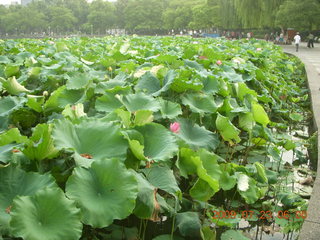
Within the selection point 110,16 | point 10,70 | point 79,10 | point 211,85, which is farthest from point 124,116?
point 79,10

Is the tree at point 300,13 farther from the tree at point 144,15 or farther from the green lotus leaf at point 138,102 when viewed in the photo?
the tree at point 144,15

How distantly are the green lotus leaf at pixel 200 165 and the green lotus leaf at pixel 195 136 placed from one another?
0.62 ft

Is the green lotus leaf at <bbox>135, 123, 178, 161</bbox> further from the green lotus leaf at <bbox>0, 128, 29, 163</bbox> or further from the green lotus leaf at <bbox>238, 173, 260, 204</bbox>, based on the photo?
the green lotus leaf at <bbox>238, 173, 260, 204</bbox>

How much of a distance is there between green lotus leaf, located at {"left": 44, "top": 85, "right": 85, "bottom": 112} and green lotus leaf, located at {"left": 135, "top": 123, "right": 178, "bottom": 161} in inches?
29.8

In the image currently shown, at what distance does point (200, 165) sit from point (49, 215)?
0.63 metres

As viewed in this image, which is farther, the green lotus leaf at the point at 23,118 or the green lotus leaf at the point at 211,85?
the green lotus leaf at the point at 211,85

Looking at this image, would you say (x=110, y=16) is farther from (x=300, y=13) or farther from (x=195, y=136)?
(x=195, y=136)

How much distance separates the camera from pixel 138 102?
1.84m

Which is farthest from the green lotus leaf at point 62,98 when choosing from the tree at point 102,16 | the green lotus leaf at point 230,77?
the tree at point 102,16

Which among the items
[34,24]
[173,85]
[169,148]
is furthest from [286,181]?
[34,24]

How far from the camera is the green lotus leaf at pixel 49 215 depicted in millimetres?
965

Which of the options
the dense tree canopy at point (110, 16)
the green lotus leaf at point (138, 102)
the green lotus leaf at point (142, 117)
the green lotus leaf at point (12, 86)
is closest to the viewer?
the green lotus leaf at point (142, 117)

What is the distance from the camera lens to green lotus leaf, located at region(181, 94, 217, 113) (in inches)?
86.9
